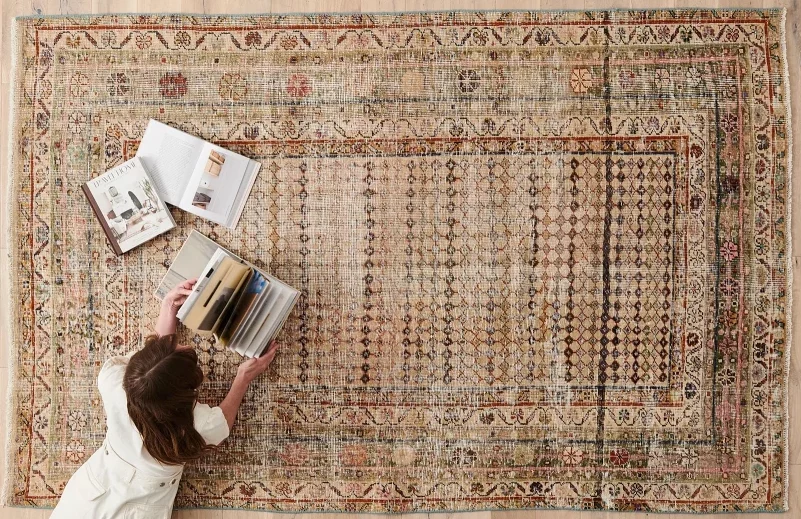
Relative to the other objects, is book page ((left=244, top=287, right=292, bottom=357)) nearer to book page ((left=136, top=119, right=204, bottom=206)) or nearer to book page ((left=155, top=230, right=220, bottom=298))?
book page ((left=155, top=230, right=220, bottom=298))

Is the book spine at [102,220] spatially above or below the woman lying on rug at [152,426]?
above

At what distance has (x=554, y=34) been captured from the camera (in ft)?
6.22

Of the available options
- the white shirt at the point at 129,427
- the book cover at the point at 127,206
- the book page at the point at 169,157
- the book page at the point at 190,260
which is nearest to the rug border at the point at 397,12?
the book page at the point at 169,157

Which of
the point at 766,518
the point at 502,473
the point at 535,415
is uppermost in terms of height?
the point at 535,415

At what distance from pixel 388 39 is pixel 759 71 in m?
A: 1.39

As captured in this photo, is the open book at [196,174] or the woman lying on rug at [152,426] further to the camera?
the open book at [196,174]

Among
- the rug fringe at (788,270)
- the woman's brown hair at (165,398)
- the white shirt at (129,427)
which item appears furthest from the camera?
the rug fringe at (788,270)

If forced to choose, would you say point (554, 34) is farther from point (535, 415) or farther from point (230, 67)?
point (535, 415)

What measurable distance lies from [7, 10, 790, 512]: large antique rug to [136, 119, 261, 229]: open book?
A: 0.05 meters

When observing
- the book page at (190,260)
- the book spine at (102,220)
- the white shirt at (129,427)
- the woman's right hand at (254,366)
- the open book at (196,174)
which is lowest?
the white shirt at (129,427)

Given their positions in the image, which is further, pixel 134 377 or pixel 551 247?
pixel 551 247

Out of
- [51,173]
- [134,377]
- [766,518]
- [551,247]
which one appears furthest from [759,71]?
[51,173]

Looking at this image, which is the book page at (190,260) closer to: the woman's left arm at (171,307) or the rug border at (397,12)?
the woman's left arm at (171,307)

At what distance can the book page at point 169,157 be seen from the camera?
6.21ft
